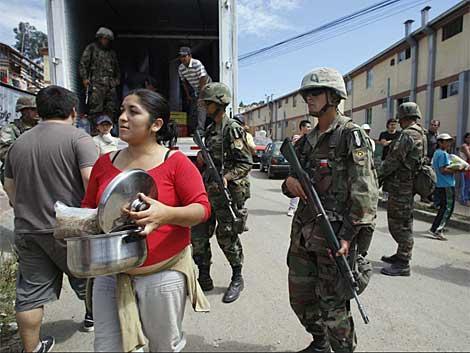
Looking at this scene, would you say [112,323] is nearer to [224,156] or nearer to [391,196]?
[224,156]

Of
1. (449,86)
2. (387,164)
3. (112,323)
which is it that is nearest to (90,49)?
(387,164)

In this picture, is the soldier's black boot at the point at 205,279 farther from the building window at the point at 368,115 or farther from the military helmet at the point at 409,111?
the building window at the point at 368,115

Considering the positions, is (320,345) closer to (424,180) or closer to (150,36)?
(424,180)

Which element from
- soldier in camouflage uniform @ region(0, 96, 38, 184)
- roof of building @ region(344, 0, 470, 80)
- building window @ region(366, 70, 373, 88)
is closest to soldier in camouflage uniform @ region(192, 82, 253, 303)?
soldier in camouflage uniform @ region(0, 96, 38, 184)

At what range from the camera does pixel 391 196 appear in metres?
4.15

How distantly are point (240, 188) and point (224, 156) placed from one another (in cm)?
35

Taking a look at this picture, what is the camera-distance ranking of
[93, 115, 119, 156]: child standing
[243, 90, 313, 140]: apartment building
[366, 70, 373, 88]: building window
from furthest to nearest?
1. [243, 90, 313, 140]: apartment building
2. [366, 70, 373, 88]: building window
3. [93, 115, 119, 156]: child standing

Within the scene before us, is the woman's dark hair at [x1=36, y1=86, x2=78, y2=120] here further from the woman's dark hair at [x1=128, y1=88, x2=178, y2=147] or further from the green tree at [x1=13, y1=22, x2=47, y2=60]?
the green tree at [x1=13, y1=22, x2=47, y2=60]

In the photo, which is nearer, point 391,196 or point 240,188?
point 240,188

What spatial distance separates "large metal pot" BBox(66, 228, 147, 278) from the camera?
1.37 meters

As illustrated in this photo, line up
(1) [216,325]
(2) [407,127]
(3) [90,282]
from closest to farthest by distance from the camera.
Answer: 1. (3) [90,282]
2. (1) [216,325]
3. (2) [407,127]

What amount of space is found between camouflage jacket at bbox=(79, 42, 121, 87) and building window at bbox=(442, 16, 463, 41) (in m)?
14.3

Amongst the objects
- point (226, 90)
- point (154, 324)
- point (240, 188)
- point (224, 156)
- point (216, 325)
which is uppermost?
point (226, 90)

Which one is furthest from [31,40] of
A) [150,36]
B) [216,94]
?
[216,94]
